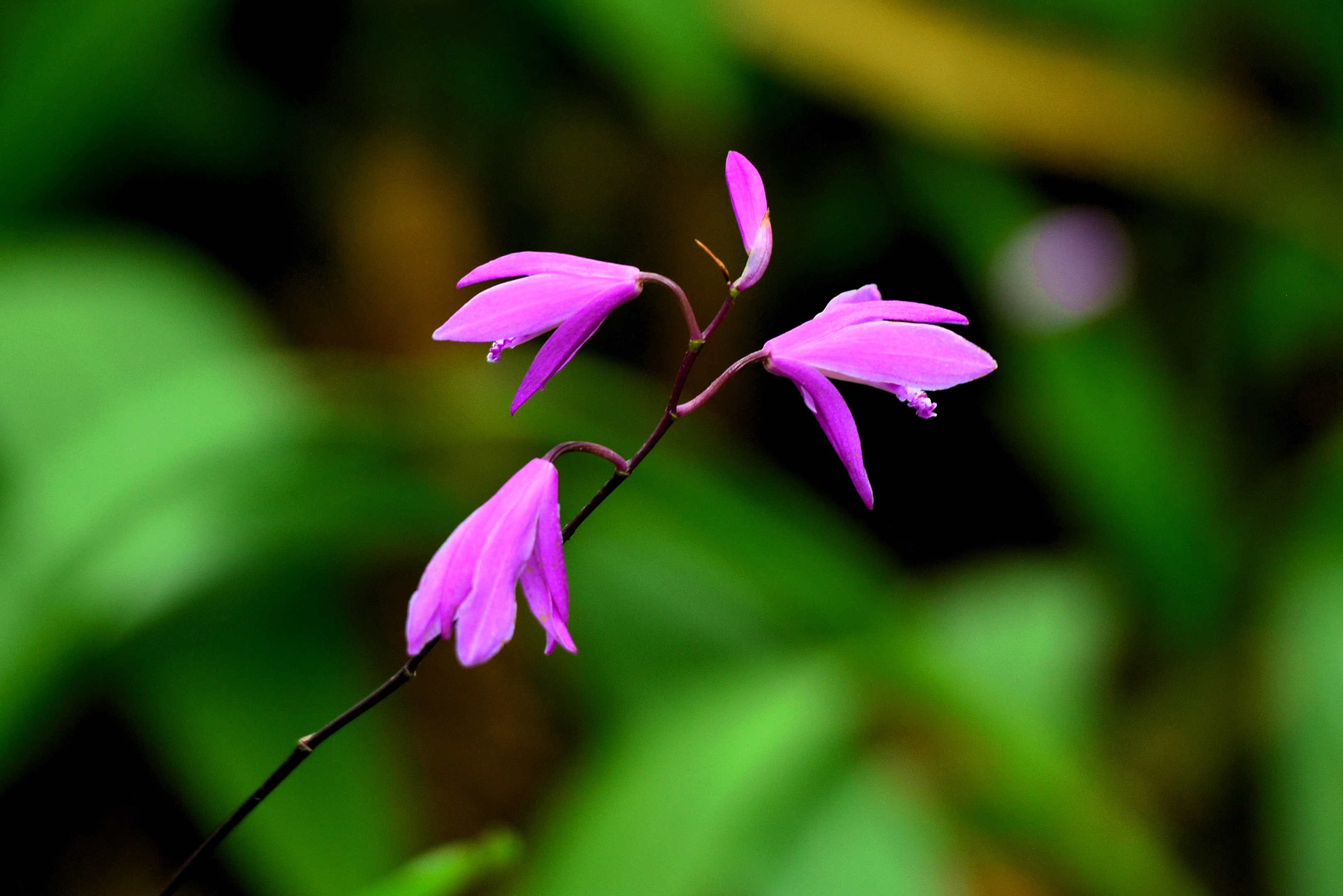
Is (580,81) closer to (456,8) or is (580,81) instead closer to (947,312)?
(456,8)

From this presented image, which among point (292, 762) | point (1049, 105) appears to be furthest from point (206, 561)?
point (1049, 105)

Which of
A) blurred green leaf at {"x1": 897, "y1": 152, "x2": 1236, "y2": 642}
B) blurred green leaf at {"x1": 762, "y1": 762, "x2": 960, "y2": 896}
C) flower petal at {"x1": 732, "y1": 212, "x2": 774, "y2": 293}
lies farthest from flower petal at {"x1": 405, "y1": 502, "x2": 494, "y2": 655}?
blurred green leaf at {"x1": 897, "y1": 152, "x2": 1236, "y2": 642}

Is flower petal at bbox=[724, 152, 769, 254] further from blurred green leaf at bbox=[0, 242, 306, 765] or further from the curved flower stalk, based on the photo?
blurred green leaf at bbox=[0, 242, 306, 765]

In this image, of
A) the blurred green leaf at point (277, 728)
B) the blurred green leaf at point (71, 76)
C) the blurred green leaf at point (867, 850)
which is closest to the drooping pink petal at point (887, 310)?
the blurred green leaf at point (867, 850)

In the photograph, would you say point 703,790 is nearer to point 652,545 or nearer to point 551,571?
point 652,545

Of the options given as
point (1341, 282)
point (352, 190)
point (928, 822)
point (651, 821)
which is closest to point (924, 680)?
point (928, 822)

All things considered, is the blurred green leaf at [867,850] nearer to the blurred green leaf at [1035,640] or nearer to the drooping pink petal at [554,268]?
the blurred green leaf at [1035,640]
